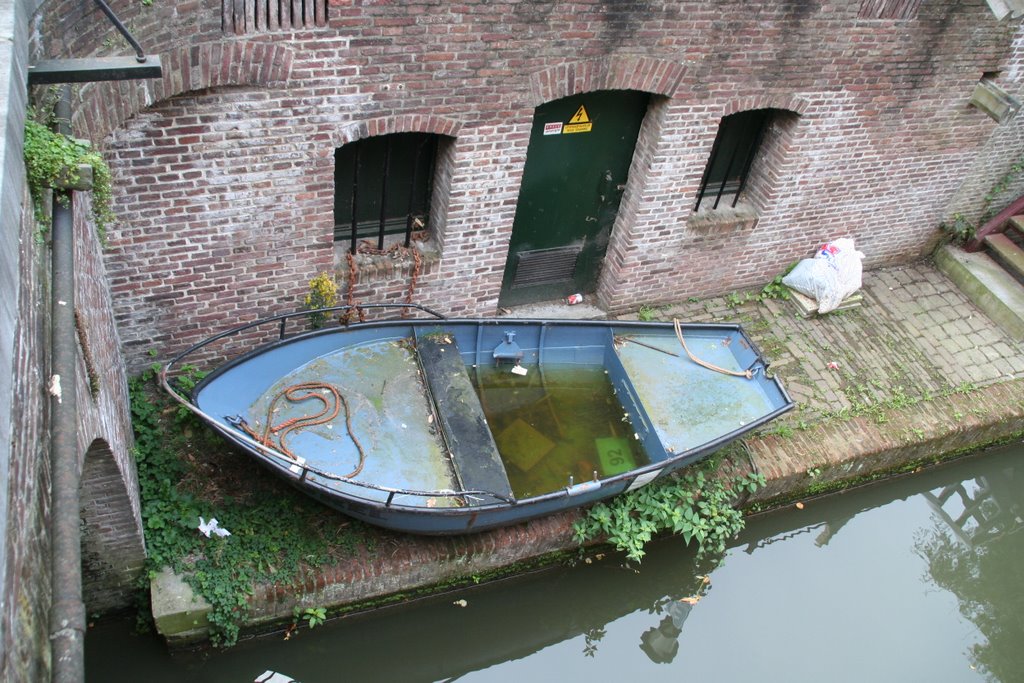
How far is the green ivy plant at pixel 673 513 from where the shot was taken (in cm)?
693

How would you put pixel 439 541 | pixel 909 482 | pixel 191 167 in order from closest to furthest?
pixel 191 167
pixel 439 541
pixel 909 482

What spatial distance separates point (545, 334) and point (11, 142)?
4731 millimetres

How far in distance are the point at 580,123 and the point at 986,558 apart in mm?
5836

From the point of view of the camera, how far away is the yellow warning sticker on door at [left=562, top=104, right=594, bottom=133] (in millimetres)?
7141

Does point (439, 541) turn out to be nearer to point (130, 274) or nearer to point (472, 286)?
point (472, 286)

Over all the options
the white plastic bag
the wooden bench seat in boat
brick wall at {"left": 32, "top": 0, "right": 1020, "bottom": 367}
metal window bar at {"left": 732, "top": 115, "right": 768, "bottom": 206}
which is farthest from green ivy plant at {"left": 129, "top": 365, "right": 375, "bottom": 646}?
the white plastic bag

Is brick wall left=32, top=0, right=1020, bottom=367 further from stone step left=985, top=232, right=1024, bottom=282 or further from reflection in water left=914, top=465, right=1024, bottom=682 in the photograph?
reflection in water left=914, top=465, right=1024, bottom=682

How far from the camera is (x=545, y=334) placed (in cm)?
748

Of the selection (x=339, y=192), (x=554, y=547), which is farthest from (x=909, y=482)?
(x=339, y=192)

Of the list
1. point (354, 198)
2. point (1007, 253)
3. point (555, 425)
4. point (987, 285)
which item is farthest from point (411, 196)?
point (1007, 253)

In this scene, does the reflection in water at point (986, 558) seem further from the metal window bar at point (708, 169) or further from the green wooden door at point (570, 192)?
the green wooden door at point (570, 192)

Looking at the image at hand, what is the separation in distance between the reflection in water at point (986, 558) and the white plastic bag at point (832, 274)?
7.46 ft

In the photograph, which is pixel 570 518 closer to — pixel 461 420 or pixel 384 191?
pixel 461 420

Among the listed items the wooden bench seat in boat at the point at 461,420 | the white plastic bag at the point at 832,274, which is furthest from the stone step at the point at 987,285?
the wooden bench seat in boat at the point at 461,420
